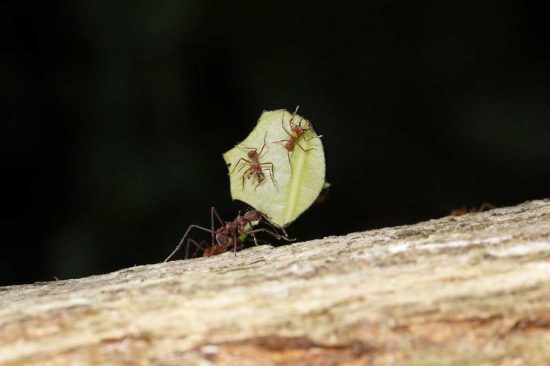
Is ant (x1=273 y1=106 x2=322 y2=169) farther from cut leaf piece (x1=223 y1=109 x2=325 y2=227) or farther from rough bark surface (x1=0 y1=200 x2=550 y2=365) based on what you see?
rough bark surface (x1=0 y1=200 x2=550 y2=365)

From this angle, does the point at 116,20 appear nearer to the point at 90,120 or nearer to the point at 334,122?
the point at 90,120

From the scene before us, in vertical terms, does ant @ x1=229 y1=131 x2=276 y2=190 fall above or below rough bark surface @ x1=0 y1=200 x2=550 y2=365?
above

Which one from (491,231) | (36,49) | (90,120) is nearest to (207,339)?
(491,231)

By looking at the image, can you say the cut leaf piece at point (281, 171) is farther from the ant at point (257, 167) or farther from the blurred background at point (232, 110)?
the blurred background at point (232, 110)

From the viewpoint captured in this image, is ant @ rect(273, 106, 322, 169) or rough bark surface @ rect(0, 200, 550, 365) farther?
ant @ rect(273, 106, 322, 169)

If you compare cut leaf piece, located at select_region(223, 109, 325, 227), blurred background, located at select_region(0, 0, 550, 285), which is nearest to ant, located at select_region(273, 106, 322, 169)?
cut leaf piece, located at select_region(223, 109, 325, 227)

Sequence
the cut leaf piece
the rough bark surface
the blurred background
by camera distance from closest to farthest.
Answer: the rough bark surface → the cut leaf piece → the blurred background
